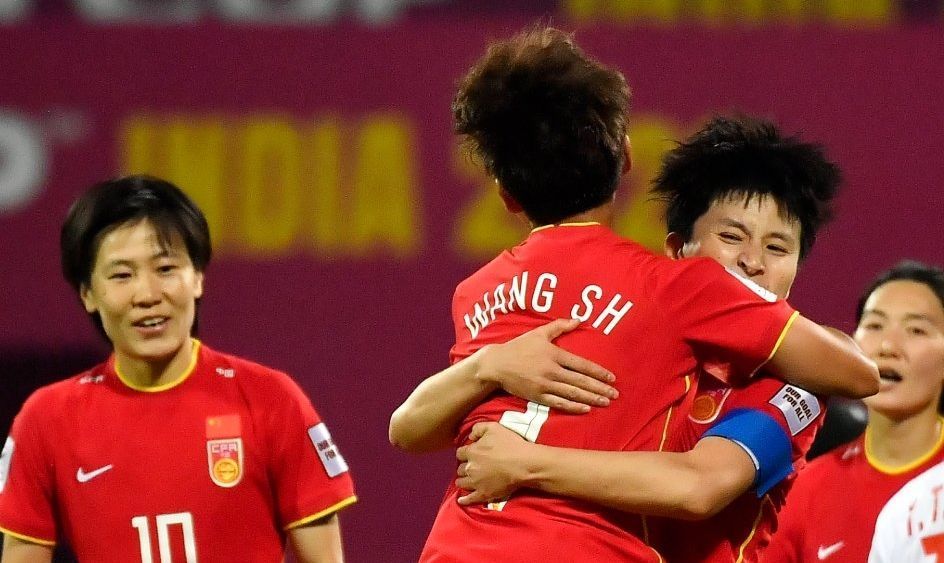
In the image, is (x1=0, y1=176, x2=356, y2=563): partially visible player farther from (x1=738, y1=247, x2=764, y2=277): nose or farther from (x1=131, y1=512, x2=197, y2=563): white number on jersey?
(x1=738, y1=247, x2=764, y2=277): nose

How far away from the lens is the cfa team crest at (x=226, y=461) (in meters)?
3.03

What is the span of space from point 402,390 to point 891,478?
194 centimetres

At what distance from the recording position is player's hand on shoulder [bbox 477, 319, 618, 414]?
2.18m

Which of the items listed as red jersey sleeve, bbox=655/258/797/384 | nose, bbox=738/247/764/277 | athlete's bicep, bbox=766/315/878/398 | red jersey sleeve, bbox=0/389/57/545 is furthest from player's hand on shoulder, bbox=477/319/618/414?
red jersey sleeve, bbox=0/389/57/545

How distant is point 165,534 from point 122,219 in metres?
0.64

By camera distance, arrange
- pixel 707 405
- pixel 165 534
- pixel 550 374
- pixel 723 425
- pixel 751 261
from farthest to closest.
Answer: pixel 165 534, pixel 751 261, pixel 707 405, pixel 723 425, pixel 550 374

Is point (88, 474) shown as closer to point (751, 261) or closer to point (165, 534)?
point (165, 534)

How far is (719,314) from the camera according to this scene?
2.19m

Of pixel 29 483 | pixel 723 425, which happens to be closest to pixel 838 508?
pixel 723 425

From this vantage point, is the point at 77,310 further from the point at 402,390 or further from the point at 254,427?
the point at 254,427

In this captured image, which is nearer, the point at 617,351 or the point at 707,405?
the point at 617,351

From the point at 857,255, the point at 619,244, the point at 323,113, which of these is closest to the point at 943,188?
the point at 857,255

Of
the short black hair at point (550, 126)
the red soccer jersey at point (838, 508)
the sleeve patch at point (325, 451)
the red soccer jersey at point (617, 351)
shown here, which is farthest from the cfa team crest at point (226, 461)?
the red soccer jersey at point (838, 508)

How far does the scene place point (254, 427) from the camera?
10.1 feet
